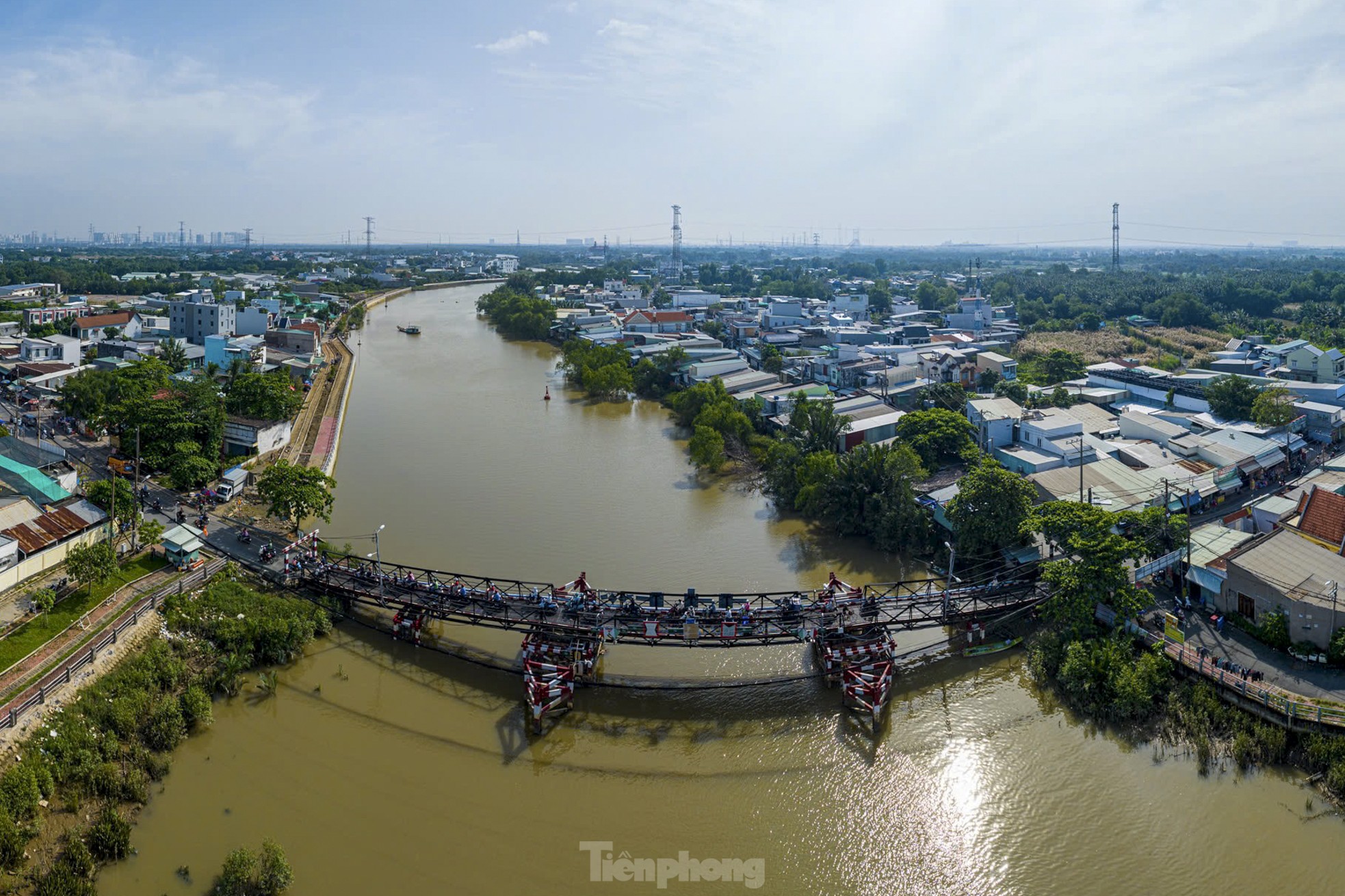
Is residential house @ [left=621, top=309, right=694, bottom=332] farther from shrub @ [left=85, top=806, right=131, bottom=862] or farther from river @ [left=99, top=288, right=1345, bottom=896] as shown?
shrub @ [left=85, top=806, right=131, bottom=862]

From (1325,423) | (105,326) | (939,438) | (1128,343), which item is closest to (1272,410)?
(1325,423)

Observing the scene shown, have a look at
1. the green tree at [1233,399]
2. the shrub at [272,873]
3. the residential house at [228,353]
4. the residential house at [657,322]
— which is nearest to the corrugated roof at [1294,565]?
the green tree at [1233,399]

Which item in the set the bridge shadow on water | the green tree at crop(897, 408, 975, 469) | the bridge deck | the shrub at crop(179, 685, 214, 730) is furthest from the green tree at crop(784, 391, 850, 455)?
the shrub at crop(179, 685, 214, 730)

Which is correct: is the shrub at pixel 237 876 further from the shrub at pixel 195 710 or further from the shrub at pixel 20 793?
the shrub at pixel 195 710

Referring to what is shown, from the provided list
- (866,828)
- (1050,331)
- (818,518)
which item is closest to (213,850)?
(866,828)

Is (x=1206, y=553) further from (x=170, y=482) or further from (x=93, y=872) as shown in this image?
(x=170, y=482)

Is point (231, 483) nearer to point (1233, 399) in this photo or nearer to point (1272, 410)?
point (1272, 410)
